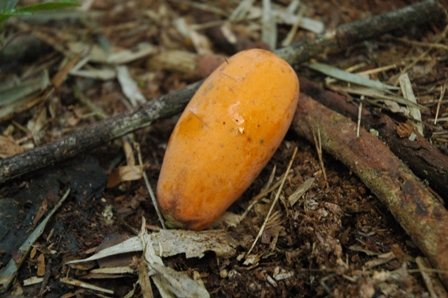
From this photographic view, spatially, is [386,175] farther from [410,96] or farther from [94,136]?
[94,136]

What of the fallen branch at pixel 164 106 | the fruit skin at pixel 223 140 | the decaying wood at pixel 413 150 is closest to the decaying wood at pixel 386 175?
the decaying wood at pixel 413 150

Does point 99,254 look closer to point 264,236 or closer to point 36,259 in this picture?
point 36,259

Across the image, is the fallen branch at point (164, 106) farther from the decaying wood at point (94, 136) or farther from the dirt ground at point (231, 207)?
the dirt ground at point (231, 207)

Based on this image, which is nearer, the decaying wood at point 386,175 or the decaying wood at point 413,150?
the decaying wood at point 386,175

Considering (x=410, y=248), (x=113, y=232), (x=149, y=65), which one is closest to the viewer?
(x=410, y=248)

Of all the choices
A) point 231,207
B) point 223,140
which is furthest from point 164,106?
point 231,207

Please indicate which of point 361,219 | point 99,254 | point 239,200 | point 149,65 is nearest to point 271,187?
point 239,200
